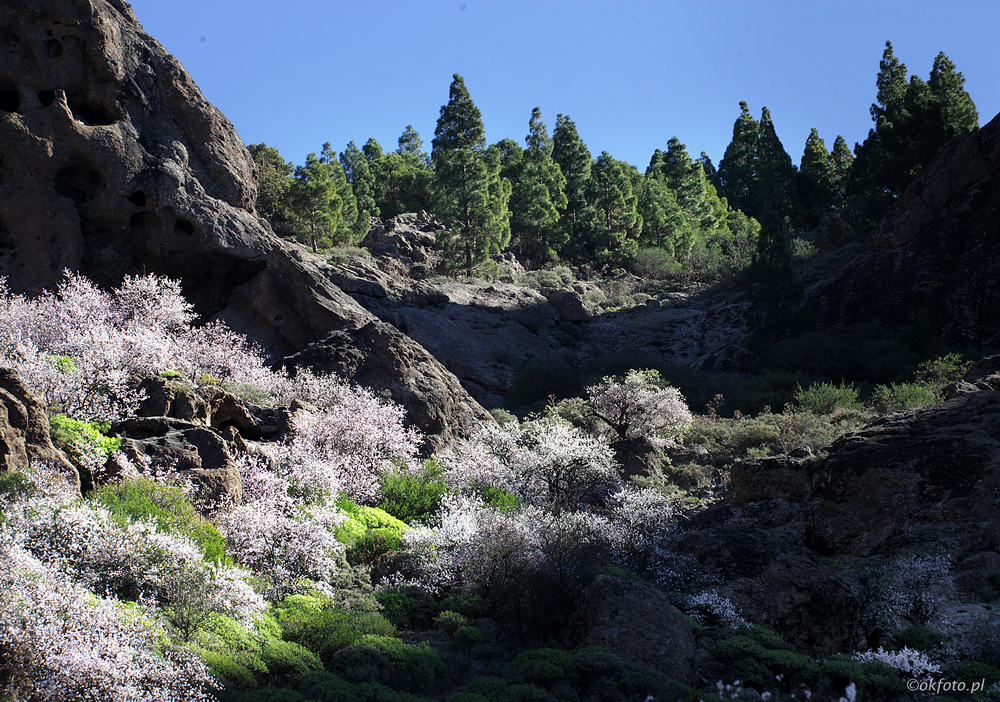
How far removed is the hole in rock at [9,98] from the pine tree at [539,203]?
3754cm

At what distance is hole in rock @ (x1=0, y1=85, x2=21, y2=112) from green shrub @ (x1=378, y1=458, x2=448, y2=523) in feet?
46.0

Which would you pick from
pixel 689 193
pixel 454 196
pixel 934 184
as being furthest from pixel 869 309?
pixel 689 193

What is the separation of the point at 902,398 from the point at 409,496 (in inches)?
557

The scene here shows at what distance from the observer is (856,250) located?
37375mm

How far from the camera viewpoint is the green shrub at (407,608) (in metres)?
7.79

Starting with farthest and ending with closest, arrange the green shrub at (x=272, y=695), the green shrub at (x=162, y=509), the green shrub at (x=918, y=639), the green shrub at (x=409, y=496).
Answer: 1. the green shrub at (x=409, y=496)
2. the green shrub at (x=918, y=639)
3. the green shrub at (x=162, y=509)
4. the green shrub at (x=272, y=695)

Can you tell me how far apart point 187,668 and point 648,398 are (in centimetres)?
1615

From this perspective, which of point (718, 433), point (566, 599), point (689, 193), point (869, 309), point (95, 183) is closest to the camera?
point (566, 599)

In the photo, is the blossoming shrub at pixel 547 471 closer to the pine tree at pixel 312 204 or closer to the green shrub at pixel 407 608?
the green shrub at pixel 407 608

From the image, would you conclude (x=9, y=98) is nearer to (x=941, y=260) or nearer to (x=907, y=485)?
(x=907, y=485)

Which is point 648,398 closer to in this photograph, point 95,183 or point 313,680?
point 313,680

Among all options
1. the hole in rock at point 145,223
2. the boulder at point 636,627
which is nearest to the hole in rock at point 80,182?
the hole in rock at point 145,223

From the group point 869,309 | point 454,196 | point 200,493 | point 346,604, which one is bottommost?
point 346,604

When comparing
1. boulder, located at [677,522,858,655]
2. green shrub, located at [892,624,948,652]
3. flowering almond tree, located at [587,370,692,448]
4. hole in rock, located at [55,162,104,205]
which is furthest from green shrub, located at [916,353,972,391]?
hole in rock, located at [55,162,104,205]
